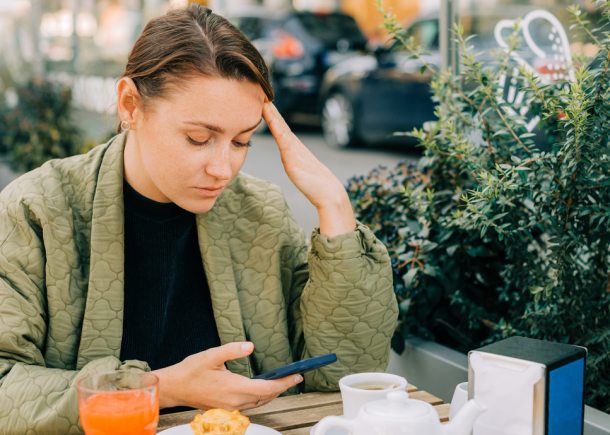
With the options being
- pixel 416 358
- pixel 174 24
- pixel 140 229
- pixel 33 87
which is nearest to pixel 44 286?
pixel 140 229

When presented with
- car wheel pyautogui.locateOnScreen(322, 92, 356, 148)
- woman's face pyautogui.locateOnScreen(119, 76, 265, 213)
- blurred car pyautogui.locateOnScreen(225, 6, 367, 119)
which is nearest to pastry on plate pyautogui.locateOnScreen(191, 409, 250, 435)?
woman's face pyautogui.locateOnScreen(119, 76, 265, 213)

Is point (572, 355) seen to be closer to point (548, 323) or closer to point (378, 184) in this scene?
point (548, 323)

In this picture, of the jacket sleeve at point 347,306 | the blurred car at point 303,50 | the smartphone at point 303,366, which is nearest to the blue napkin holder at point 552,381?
the smartphone at point 303,366

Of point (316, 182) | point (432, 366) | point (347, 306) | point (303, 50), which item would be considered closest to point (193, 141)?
point (316, 182)

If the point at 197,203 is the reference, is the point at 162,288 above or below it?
below

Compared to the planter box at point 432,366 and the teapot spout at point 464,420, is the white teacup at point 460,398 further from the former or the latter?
the planter box at point 432,366

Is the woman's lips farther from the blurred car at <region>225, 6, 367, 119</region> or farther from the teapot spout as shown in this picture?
the blurred car at <region>225, 6, 367, 119</region>

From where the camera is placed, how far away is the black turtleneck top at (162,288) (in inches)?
63.8

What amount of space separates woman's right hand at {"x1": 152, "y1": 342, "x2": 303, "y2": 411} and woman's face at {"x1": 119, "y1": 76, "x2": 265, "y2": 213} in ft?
1.34

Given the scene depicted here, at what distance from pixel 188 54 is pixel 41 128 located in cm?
580

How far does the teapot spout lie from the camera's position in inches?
35.4

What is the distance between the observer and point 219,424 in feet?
3.34

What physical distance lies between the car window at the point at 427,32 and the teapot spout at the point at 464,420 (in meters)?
5.93

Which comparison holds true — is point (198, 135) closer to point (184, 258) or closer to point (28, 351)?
point (184, 258)
